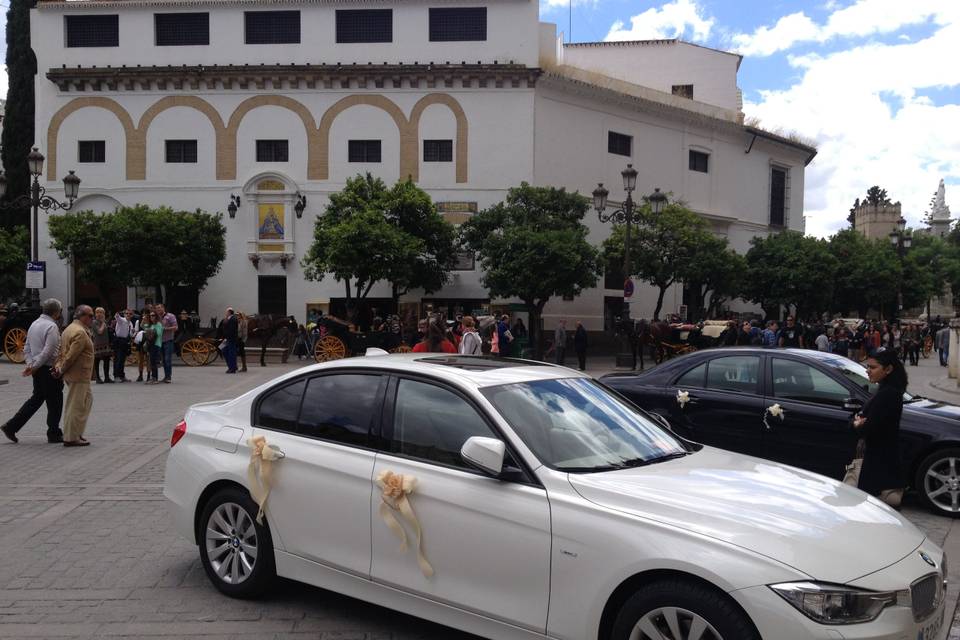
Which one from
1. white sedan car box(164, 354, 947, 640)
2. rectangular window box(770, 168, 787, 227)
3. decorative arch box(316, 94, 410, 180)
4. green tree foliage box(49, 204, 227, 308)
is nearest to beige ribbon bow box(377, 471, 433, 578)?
white sedan car box(164, 354, 947, 640)

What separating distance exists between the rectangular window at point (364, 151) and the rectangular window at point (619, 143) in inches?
447

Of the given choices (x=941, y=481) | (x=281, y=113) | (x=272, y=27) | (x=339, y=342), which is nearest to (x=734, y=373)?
(x=941, y=481)

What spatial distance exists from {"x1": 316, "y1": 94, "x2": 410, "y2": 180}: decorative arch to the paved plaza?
25870mm

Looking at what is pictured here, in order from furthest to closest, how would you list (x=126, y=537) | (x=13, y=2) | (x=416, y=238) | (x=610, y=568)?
(x=13, y=2), (x=416, y=238), (x=126, y=537), (x=610, y=568)

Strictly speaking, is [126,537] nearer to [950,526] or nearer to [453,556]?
[453,556]

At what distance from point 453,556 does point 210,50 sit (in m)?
35.5

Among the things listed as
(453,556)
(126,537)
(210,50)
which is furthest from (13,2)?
(453,556)

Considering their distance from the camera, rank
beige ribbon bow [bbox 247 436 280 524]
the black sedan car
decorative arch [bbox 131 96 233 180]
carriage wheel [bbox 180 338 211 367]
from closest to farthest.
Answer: beige ribbon bow [bbox 247 436 280 524] < the black sedan car < carriage wheel [bbox 180 338 211 367] < decorative arch [bbox 131 96 233 180]

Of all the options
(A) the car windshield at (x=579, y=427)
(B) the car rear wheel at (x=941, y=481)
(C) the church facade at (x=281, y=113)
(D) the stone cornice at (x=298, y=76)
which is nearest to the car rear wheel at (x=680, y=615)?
(A) the car windshield at (x=579, y=427)

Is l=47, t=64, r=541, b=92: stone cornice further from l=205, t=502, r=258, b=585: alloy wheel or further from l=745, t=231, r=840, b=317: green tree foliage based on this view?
l=205, t=502, r=258, b=585: alloy wheel

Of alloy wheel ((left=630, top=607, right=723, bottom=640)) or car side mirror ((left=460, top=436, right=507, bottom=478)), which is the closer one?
alloy wheel ((left=630, top=607, right=723, bottom=640))

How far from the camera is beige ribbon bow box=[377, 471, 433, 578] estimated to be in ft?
13.5

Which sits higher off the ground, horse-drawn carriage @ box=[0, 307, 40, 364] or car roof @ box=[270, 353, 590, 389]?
car roof @ box=[270, 353, 590, 389]

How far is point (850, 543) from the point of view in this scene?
3529 millimetres
